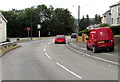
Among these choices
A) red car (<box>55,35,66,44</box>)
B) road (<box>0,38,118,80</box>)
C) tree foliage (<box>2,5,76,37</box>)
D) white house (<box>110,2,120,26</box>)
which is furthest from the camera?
tree foliage (<box>2,5,76,37</box>)

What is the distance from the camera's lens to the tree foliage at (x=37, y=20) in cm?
9381

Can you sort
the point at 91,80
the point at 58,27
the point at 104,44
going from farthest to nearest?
the point at 58,27 → the point at 104,44 → the point at 91,80

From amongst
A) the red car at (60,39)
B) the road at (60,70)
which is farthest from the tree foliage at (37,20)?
the road at (60,70)

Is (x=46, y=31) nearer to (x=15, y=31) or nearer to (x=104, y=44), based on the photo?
(x=15, y=31)

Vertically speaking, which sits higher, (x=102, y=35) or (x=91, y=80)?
(x=102, y=35)

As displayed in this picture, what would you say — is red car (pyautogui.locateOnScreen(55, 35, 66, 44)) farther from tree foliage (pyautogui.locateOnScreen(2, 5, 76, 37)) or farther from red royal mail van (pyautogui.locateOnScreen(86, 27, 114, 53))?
tree foliage (pyautogui.locateOnScreen(2, 5, 76, 37))

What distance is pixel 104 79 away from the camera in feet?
28.3

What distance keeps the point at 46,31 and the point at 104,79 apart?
89.3 m

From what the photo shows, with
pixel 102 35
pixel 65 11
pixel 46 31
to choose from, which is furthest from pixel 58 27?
pixel 102 35

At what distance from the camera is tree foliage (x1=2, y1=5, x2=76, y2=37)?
93.8 metres

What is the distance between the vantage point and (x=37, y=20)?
94000 mm

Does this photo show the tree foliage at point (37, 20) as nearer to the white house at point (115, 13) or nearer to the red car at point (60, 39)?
the white house at point (115, 13)

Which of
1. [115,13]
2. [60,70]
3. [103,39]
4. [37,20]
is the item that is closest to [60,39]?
[115,13]

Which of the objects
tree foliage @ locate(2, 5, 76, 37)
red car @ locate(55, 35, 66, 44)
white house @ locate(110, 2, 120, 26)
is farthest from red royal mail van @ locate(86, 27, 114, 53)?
tree foliage @ locate(2, 5, 76, 37)
